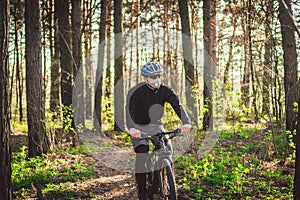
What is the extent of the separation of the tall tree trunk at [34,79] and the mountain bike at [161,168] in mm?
4641

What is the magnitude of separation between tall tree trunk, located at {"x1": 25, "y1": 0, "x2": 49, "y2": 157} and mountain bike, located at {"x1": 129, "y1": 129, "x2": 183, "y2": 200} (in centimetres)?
464

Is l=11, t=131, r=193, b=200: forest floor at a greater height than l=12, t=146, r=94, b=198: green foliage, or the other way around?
l=12, t=146, r=94, b=198: green foliage

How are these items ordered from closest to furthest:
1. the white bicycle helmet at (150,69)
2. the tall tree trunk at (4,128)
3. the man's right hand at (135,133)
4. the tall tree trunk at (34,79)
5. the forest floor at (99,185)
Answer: the tall tree trunk at (4,128), the man's right hand at (135,133), the white bicycle helmet at (150,69), the forest floor at (99,185), the tall tree trunk at (34,79)

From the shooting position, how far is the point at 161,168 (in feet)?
17.2

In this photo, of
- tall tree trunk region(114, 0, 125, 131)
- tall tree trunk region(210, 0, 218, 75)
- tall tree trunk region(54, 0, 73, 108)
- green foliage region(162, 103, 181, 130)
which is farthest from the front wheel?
tall tree trunk region(210, 0, 218, 75)

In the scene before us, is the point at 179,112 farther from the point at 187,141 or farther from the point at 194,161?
the point at 187,141

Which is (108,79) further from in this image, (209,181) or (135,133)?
(135,133)

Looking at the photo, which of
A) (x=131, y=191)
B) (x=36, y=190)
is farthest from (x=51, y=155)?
(x=131, y=191)

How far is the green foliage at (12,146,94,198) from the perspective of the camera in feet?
22.2

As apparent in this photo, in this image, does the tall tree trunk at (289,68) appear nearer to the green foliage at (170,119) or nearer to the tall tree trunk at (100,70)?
the green foliage at (170,119)

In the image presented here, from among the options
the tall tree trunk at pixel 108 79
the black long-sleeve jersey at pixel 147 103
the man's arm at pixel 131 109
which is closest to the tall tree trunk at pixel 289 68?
the black long-sleeve jersey at pixel 147 103

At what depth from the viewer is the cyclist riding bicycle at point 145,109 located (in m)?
5.35

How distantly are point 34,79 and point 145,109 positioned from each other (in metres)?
4.68

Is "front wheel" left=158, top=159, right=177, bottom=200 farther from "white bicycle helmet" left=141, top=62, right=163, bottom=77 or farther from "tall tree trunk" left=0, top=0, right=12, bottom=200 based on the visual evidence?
"tall tree trunk" left=0, top=0, right=12, bottom=200
